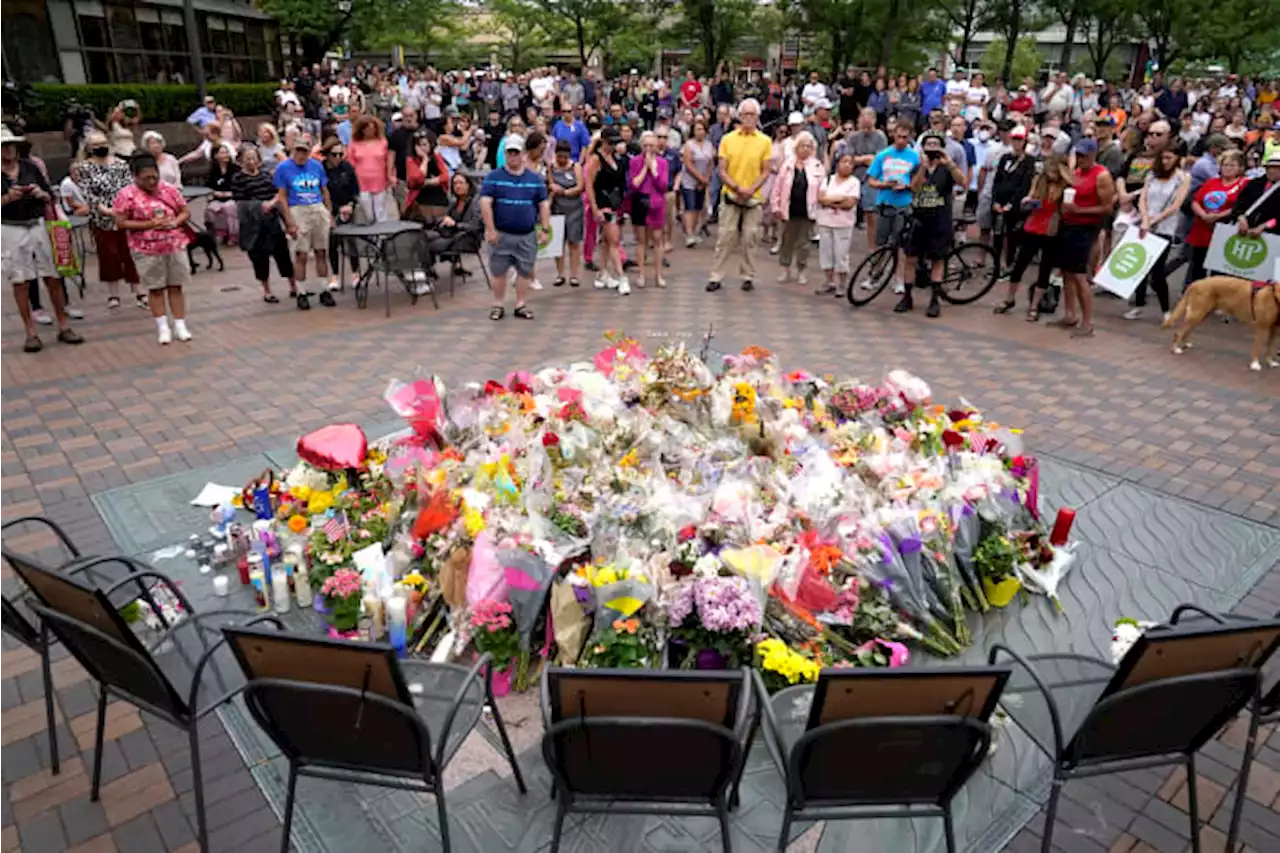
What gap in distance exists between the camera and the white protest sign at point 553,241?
982 cm

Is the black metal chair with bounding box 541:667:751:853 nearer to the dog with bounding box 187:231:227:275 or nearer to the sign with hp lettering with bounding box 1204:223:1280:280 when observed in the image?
the sign with hp lettering with bounding box 1204:223:1280:280

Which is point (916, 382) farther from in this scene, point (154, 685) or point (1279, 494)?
point (154, 685)

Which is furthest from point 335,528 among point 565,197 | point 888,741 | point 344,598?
point 565,197

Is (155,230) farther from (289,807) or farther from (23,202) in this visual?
(289,807)

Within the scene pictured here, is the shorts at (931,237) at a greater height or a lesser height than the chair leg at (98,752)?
greater

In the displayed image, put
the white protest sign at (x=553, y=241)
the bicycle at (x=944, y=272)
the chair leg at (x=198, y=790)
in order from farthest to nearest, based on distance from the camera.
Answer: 1. the white protest sign at (x=553, y=241)
2. the bicycle at (x=944, y=272)
3. the chair leg at (x=198, y=790)

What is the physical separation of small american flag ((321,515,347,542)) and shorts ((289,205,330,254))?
5.64 metres

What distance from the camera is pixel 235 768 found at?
328 cm

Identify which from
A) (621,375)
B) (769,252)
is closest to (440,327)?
(621,375)

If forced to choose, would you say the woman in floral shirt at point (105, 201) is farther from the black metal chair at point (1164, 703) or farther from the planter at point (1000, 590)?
the black metal chair at point (1164, 703)

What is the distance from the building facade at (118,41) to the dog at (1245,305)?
19.7m

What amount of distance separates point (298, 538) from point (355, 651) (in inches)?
90.1

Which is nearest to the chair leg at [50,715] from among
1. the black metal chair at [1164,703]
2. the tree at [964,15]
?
the black metal chair at [1164,703]

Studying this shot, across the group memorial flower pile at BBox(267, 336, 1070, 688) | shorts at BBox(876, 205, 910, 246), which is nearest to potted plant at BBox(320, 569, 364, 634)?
memorial flower pile at BBox(267, 336, 1070, 688)
